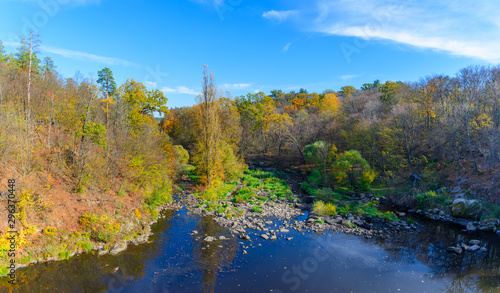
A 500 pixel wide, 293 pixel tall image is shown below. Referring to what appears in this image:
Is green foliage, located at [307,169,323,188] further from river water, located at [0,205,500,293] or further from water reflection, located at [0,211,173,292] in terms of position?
water reflection, located at [0,211,173,292]

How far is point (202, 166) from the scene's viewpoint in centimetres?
2711

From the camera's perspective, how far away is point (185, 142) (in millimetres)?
46156

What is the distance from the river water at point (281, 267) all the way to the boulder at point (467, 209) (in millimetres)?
2573

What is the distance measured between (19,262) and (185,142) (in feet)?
114

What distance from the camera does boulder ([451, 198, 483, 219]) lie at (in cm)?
1945

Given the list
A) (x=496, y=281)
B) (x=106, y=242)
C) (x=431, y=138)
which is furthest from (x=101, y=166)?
(x=431, y=138)

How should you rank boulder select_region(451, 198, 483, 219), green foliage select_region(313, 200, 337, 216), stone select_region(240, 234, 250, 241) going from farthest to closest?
green foliage select_region(313, 200, 337, 216)
boulder select_region(451, 198, 483, 219)
stone select_region(240, 234, 250, 241)

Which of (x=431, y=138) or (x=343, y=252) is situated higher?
A: (x=431, y=138)

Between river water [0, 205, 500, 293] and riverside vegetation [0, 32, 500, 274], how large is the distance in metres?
1.76

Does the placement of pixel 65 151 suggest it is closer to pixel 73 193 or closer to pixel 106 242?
pixel 73 193

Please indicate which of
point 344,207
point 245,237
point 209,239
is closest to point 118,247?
point 209,239

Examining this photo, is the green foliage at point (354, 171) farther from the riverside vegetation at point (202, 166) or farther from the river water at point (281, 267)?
the river water at point (281, 267)

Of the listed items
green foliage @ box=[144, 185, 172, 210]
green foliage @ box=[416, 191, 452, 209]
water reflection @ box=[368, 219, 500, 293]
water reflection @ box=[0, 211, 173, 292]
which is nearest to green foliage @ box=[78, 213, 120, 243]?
water reflection @ box=[0, 211, 173, 292]

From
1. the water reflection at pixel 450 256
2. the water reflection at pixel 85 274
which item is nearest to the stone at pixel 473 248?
the water reflection at pixel 450 256
